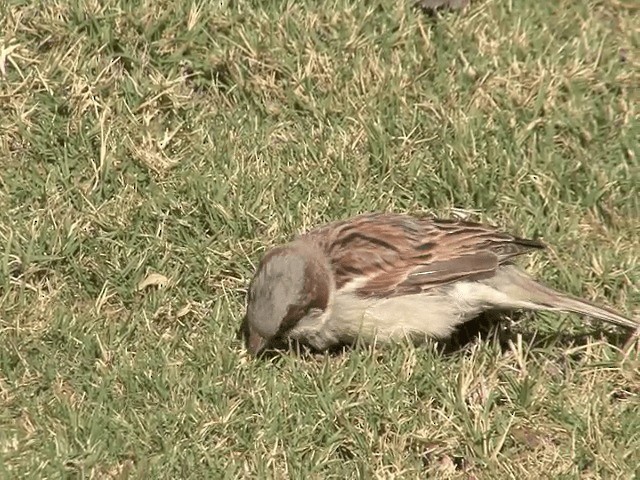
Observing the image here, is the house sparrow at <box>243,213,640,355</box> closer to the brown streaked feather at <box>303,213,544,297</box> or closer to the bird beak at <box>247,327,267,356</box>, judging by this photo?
the brown streaked feather at <box>303,213,544,297</box>

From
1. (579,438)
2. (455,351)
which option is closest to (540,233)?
(455,351)

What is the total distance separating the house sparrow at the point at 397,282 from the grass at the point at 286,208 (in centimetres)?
20

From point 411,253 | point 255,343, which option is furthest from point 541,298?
point 255,343

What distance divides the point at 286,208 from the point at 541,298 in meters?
1.46

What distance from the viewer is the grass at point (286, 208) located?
5.53m

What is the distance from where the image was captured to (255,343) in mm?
5941

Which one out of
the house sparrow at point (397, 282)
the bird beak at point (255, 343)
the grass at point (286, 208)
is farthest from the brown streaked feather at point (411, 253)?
the bird beak at point (255, 343)

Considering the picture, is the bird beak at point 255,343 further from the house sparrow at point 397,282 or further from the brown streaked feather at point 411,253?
the brown streaked feather at point 411,253

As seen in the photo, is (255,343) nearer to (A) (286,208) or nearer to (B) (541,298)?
(A) (286,208)

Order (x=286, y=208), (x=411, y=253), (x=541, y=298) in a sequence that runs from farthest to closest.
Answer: (x=286, y=208), (x=411, y=253), (x=541, y=298)

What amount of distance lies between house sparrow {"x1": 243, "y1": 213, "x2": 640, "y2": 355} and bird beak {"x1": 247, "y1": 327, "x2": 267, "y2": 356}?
127mm

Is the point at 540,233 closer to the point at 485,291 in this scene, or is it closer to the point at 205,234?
the point at 485,291

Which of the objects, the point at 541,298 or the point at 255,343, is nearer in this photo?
the point at 255,343

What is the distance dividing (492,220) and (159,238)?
1830 millimetres
